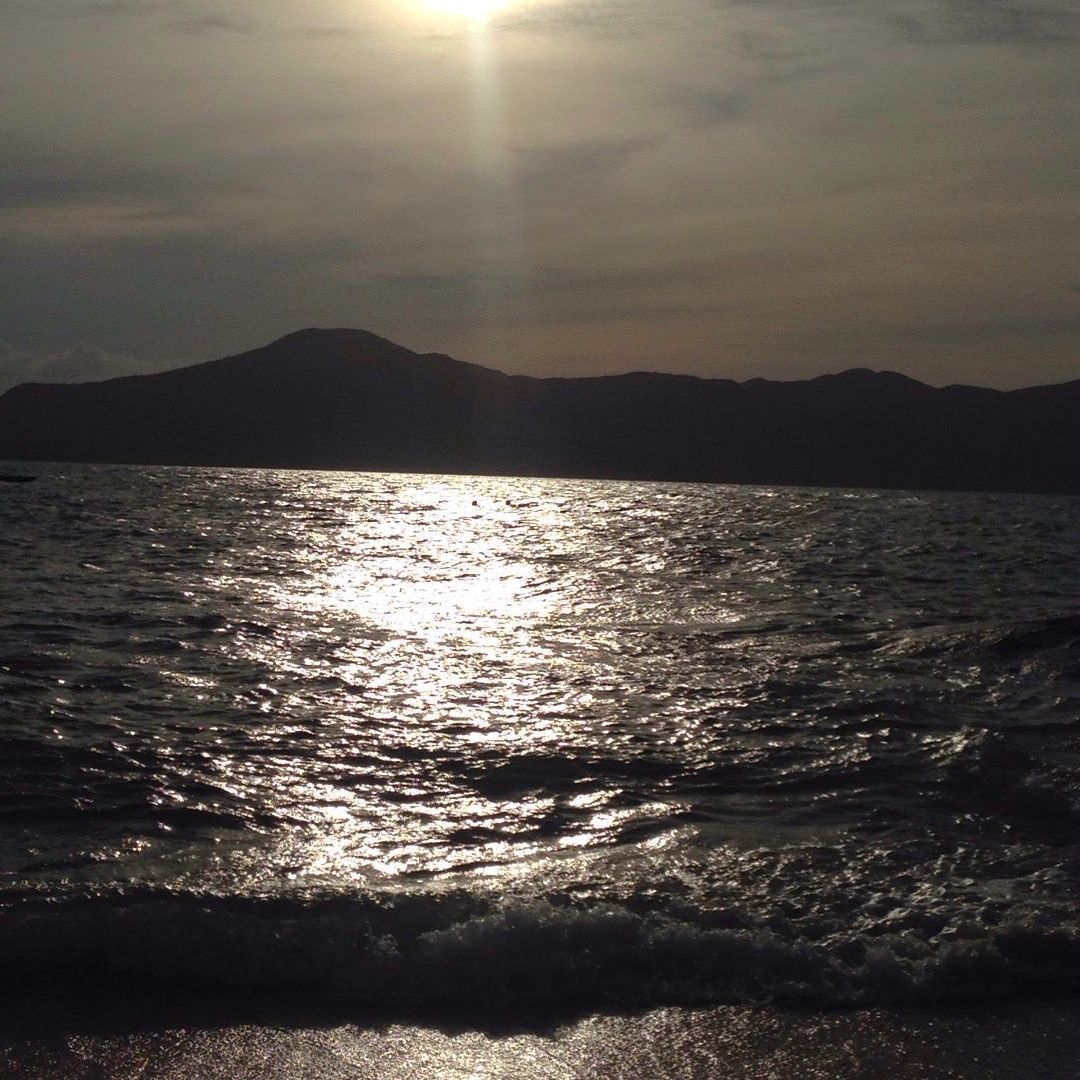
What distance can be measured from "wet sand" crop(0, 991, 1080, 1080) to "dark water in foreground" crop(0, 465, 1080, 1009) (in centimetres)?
26

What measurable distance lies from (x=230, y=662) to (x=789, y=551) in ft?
77.3

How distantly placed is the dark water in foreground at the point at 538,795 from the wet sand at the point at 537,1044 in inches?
10.3

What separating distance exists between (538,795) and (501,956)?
10.2 ft

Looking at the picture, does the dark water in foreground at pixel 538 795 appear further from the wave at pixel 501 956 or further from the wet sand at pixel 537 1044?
the wet sand at pixel 537 1044

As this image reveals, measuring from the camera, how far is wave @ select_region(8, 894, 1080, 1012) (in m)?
5.99

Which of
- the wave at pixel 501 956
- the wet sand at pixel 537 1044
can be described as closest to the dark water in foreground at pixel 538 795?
the wave at pixel 501 956

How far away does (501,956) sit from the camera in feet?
20.4

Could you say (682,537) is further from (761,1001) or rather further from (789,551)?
(761,1001)

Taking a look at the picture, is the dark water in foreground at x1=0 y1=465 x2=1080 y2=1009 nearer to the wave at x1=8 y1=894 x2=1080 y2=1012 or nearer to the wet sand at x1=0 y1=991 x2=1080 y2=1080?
the wave at x1=8 y1=894 x2=1080 y2=1012

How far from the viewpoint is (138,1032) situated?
17.9ft

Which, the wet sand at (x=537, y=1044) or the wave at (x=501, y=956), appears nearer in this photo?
the wet sand at (x=537, y=1044)

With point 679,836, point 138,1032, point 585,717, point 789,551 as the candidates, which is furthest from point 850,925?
point 789,551

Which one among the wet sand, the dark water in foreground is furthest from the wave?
the wet sand

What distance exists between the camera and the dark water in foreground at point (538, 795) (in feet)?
20.5
